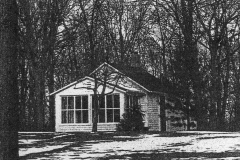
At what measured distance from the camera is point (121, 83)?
3719 cm

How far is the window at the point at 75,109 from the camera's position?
37.0 m

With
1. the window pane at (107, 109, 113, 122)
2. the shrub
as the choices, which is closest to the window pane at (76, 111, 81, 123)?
the window pane at (107, 109, 113, 122)

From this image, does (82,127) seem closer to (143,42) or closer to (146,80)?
(146,80)

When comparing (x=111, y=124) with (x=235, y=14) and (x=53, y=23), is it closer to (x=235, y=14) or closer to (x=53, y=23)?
(x=53, y=23)

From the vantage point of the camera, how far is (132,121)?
1305 inches

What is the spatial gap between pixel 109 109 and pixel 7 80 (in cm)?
2571

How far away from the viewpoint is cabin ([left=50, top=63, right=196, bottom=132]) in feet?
118

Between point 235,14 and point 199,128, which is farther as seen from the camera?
point 235,14

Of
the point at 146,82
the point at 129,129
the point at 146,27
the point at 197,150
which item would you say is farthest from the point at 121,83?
the point at 197,150

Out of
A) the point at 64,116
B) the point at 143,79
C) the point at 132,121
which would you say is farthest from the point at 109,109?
the point at 143,79

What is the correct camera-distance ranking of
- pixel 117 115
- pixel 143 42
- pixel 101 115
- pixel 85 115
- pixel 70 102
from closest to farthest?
pixel 117 115 < pixel 101 115 < pixel 85 115 < pixel 70 102 < pixel 143 42

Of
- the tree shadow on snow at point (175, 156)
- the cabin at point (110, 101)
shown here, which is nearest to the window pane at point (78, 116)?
the cabin at point (110, 101)

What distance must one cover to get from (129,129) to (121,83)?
5103 mm

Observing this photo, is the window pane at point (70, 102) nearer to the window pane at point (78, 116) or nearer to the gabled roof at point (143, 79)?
the window pane at point (78, 116)
